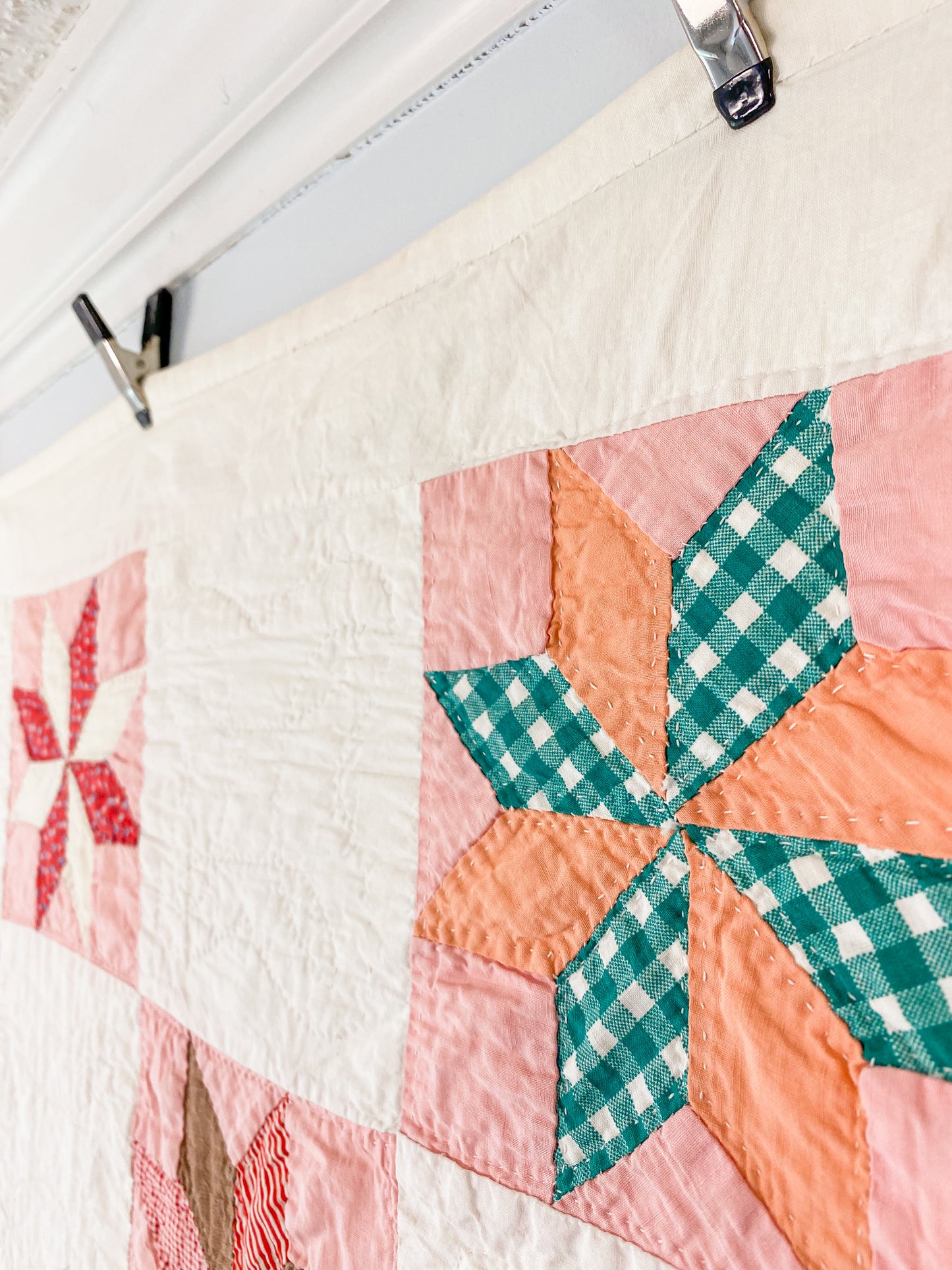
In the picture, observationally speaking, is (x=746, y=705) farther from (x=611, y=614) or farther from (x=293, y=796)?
(x=293, y=796)

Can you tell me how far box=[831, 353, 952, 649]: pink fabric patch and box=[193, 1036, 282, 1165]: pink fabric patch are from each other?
508 millimetres

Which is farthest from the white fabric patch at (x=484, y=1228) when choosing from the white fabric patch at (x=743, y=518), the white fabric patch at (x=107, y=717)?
the white fabric patch at (x=107, y=717)

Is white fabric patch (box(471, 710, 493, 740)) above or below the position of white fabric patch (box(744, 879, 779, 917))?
above

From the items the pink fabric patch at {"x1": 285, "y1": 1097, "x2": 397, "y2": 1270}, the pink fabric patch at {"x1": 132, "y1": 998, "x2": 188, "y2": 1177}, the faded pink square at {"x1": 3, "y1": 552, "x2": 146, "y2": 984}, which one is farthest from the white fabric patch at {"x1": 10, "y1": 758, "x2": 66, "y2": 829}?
the pink fabric patch at {"x1": 285, "y1": 1097, "x2": 397, "y2": 1270}

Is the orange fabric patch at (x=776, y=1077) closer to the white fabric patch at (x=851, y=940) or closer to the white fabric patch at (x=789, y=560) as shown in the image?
the white fabric patch at (x=851, y=940)

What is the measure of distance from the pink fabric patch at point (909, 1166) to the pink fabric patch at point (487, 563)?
253 mm

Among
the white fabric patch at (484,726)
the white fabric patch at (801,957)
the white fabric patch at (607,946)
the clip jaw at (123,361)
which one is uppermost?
the clip jaw at (123,361)

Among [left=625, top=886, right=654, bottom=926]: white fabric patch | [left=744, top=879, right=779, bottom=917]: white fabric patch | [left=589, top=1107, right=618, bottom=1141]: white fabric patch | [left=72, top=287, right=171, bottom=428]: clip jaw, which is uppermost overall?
[left=72, top=287, right=171, bottom=428]: clip jaw

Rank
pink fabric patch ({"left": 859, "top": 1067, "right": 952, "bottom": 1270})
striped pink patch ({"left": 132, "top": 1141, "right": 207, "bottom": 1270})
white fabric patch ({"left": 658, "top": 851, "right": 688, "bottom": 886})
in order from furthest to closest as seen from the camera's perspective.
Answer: striped pink patch ({"left": 132, "top": 1141, "right": 207, "bottom": 1270}) → white fabric patch ({"left": 658, "top": 851, "right": 688, "bottom": 886}) → pink fabric patch ({"left": 859, "top": 1067, "right": 952, "bottom": 1270})

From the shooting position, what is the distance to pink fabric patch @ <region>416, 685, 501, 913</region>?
0.48 metres

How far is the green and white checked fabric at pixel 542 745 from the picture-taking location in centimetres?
42

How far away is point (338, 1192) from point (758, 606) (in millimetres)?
448

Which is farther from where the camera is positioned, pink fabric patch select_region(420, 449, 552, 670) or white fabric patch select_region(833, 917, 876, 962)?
pink fabric patch select_region(420, 449, 552, 670)

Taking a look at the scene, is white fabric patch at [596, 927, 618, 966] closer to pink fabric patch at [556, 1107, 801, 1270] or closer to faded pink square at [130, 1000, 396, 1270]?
pink fabric patch at [556, 1107, 801, 1270]
